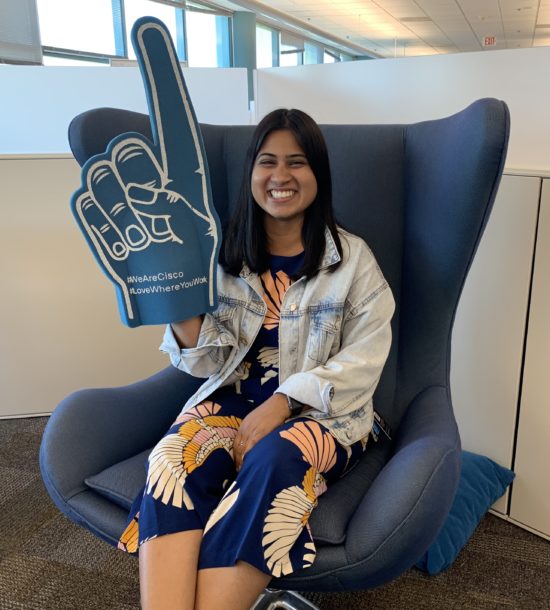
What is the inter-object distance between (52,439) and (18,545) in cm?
69

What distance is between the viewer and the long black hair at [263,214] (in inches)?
48.9

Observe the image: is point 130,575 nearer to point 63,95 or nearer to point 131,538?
point 131,538

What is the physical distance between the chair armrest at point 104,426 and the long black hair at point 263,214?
35cm

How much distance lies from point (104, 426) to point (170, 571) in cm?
40

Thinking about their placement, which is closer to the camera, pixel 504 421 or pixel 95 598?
pixel 95 598

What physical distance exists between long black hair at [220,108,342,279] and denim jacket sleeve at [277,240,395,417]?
9cm

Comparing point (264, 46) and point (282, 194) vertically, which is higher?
point (264, 46)

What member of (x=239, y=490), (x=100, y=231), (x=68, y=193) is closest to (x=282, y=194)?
(x=100, y=231)

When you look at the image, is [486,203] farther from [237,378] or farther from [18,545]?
[18,545]

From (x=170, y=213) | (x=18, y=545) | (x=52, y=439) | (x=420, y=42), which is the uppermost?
(x=420, y=42)

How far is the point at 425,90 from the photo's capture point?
73.1 inches

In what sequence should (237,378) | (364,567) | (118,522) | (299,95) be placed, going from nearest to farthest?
(364,567) < (118,522) < (237,378) < (299,95)

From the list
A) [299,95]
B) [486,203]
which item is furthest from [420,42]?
[486,203]

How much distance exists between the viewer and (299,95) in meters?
2.14
